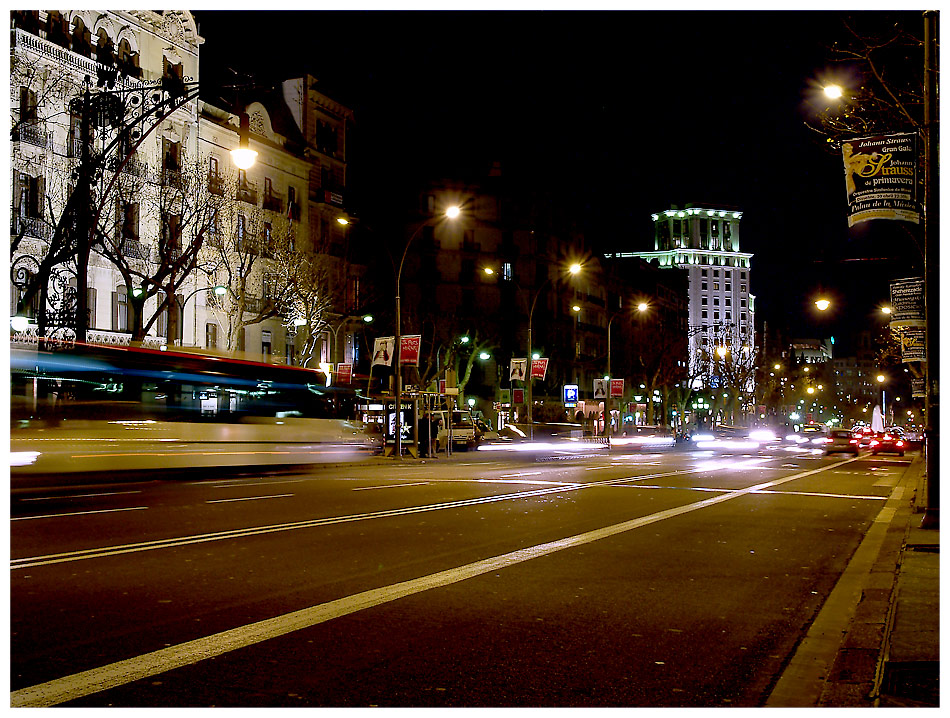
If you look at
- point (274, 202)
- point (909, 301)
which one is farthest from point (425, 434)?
point (909, 301)

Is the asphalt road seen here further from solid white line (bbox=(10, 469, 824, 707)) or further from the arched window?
the arched window

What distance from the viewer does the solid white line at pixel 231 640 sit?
5.64m

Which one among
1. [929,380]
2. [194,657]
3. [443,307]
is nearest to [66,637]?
[194,657]

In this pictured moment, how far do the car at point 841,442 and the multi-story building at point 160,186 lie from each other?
28264 millimetres

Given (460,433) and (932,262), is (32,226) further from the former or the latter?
(932,262)

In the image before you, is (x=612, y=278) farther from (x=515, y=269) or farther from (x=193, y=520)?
(x=193, y=520)

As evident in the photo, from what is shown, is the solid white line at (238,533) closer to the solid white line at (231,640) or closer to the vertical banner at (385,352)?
the solid white line at (231,640)

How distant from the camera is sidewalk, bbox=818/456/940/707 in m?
5.72

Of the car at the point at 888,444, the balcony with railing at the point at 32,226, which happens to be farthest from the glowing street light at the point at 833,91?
the car at the point at 888,444

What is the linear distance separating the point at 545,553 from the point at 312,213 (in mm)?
52389

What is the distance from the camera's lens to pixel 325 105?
6400 centimetres

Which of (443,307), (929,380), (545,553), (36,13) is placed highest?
(36,13)

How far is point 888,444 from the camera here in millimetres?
53375

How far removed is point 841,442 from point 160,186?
123 feet
